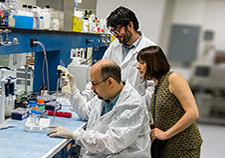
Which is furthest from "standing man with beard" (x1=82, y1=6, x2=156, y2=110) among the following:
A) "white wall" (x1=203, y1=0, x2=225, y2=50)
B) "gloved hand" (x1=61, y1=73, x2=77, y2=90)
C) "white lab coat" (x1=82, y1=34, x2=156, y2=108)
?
"white wall" (x1=203, y1=0, x2=225, y2=50)

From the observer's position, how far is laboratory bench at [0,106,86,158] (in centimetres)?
148

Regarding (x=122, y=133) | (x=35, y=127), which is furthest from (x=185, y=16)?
(x=35, y=127)

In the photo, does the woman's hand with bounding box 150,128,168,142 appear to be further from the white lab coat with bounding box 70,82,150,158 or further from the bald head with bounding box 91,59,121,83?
the bald head with bounding box 91,59,121,83

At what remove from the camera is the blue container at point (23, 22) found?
2159mm

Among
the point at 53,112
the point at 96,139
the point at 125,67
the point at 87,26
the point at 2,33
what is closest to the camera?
the point at 96,139

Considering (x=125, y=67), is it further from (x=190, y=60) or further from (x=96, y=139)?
(x=190, y=60)

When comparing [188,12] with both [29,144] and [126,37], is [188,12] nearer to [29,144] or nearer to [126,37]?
[29,144]

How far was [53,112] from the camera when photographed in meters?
2.25

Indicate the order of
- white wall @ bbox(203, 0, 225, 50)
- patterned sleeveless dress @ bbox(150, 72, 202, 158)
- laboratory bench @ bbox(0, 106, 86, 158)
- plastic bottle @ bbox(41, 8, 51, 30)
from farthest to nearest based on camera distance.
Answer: plastic bottle @ bbox(41, 8, 51, 30) → patterned sleeveless dress @ bbox(150, 72, 202, 158) → laboratory bench @ bbox(0, 106, 86, 158) → white wall @ bbox(203, 0, 225, 50)

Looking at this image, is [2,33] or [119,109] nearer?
[119,109]

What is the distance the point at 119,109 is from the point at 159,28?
4.43ft

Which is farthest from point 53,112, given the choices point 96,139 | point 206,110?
point 206,110

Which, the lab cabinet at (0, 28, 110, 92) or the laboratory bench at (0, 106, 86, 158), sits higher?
the lab cabinet at (0, 28, 110, 92)

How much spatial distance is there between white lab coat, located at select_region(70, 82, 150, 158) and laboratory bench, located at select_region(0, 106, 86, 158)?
0.56 ft
